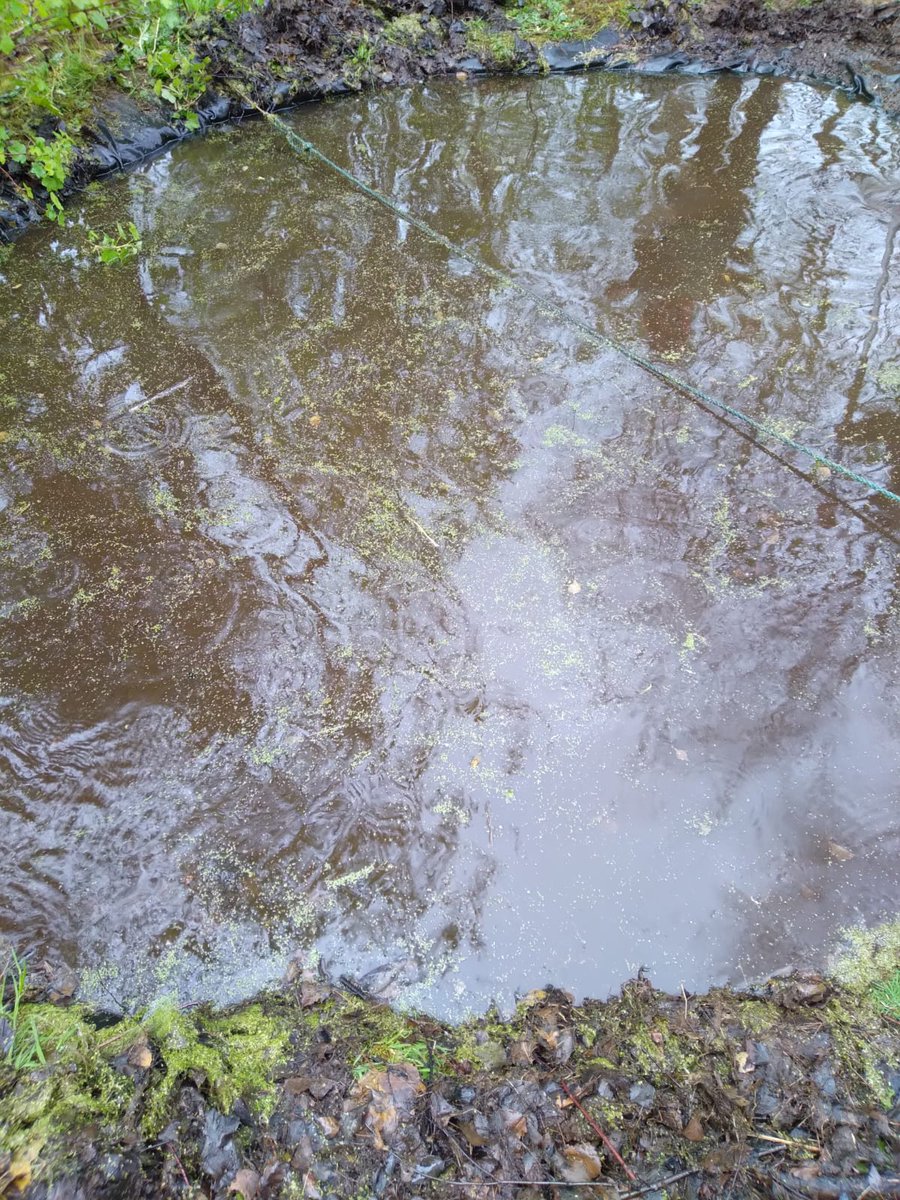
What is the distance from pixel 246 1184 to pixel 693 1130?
0.90m

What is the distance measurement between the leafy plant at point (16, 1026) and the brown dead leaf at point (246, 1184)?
488 millimetres

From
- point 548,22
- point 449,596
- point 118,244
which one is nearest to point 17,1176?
point 449,596

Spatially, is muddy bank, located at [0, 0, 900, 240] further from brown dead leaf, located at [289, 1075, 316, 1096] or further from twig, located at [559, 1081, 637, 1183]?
twig, located at [559, 1081, 637, 1183]

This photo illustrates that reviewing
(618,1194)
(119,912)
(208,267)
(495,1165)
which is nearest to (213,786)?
(119,912)

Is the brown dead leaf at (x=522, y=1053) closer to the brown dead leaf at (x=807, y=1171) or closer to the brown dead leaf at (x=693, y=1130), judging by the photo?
the brown dead leaf at (x=693, y=1130)

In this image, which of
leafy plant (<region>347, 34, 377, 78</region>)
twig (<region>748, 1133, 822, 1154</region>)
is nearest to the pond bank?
twig (<region>748, 1133, 822, 1154</region>)

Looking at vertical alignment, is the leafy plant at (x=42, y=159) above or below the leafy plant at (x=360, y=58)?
below

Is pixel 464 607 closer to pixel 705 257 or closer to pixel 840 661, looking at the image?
pixel 840 661

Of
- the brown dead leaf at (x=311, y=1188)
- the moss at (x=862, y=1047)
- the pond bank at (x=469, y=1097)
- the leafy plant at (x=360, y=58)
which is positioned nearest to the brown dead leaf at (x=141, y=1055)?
the pond bank at (x=469, y=1097)

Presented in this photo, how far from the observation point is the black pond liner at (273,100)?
4715 millimetres

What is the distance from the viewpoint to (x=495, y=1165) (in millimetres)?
1385

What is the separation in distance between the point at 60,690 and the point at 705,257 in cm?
390

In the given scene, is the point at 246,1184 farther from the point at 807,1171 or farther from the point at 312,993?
the point at 807,1171

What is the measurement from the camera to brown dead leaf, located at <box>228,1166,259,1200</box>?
134 centimetres
